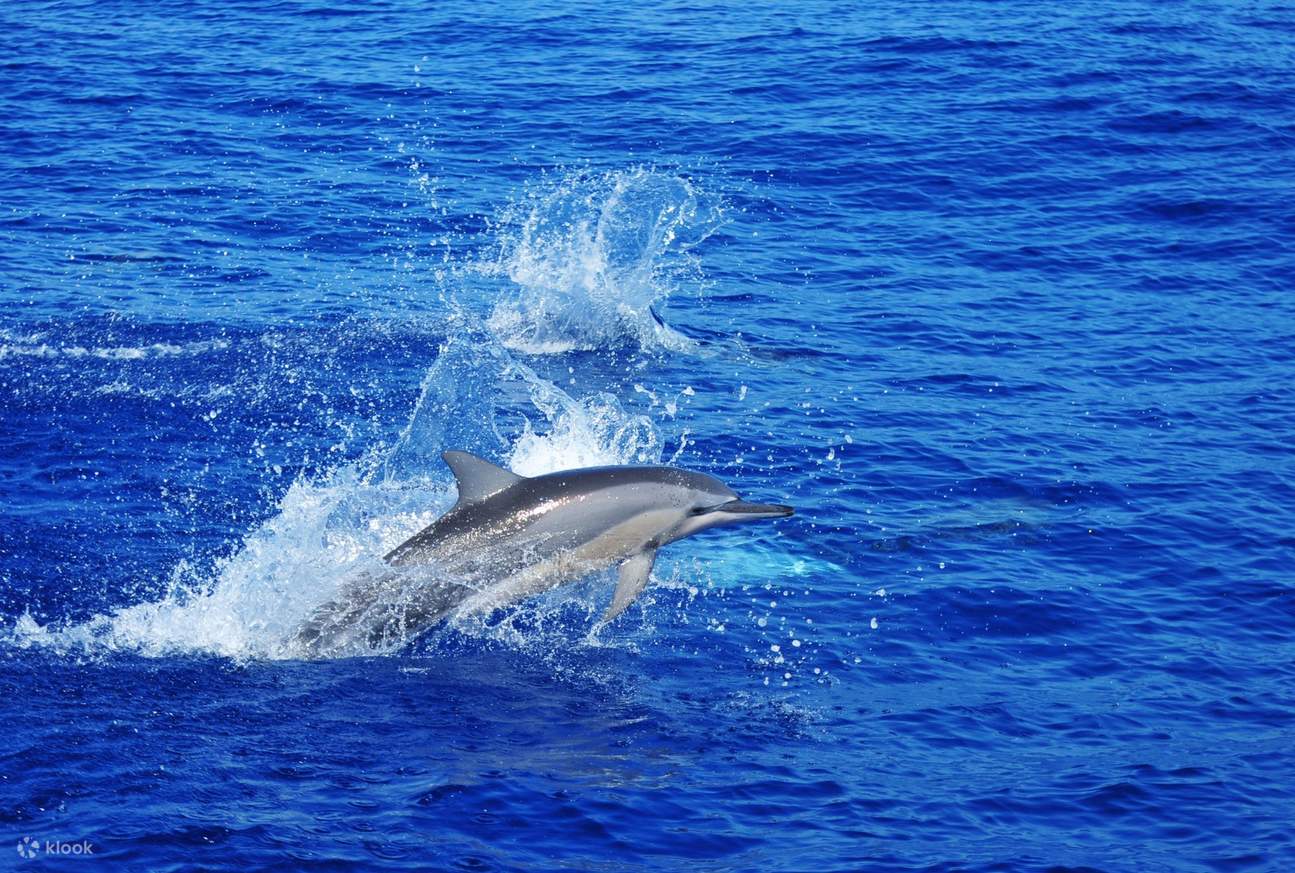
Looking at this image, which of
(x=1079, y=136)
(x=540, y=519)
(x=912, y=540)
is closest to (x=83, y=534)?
(x=540, y=519)

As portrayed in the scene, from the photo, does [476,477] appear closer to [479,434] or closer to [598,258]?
[479,434]

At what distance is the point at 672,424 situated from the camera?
23.8m

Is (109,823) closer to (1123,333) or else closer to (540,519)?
(540,519)

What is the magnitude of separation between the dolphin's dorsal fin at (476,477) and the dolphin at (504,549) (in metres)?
0.01

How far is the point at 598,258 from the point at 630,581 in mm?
13334

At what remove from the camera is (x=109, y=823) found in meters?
12.7

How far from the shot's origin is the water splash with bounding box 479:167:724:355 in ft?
89.7

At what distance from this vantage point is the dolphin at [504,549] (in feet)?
51.9

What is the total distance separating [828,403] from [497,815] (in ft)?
41.7

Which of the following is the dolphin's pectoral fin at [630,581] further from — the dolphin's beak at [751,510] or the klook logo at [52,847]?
the klook logo at [52,847]

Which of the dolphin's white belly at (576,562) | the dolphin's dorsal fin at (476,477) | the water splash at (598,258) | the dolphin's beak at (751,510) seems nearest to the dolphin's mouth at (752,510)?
the dolphin's beak at (751,510)

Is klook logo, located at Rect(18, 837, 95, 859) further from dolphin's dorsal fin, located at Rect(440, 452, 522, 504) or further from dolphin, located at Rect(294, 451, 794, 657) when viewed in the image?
dolphin's dorsal fin, located at Rect(440, 452, 522, 504)

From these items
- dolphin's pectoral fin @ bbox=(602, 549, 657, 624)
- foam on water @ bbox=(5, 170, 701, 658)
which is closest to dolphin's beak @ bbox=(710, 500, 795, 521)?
dolphin's pectoral fin @ bbox=(602, 549, 657, 624)

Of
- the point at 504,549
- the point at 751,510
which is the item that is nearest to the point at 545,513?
the point at 504,549
